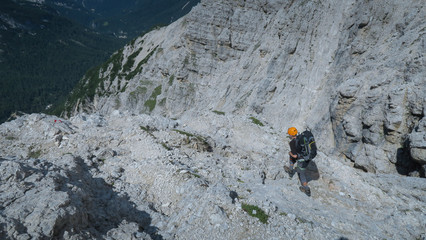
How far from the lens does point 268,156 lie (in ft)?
46.4

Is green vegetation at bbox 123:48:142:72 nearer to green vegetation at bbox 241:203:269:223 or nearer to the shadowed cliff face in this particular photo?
the shadowed cliff face

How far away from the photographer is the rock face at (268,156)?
22.5 feet

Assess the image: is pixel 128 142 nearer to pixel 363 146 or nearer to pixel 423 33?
pixel 363 146

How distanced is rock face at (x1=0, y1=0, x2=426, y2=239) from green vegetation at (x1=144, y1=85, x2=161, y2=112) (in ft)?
71.9

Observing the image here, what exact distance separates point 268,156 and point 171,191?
7004 mm

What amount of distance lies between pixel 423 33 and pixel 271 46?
73.4 ft

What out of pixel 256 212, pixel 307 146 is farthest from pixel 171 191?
pixel 307 146

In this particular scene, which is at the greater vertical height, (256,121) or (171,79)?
(256,121)

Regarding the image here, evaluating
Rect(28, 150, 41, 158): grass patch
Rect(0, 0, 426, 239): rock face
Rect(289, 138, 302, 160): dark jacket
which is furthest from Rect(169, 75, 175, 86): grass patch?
Rect(289, 138, 302, 160): dark jacket

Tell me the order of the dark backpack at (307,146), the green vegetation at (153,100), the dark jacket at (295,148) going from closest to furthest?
the dark backpack at (307,146), the dark jacket at (295,148), the green vegetation at (153,100)

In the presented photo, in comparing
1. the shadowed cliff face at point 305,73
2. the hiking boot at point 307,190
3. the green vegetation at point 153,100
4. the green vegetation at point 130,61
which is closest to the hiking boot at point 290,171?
the hiking boot at point 307,190

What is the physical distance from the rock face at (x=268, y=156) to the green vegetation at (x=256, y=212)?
5 centimetres

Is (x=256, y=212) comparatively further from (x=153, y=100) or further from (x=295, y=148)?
(x=153, y=100)

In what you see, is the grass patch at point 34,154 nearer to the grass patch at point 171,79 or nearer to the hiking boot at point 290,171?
the hiking boot at point 290,171
